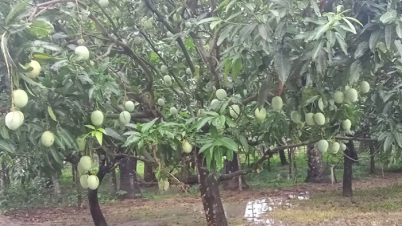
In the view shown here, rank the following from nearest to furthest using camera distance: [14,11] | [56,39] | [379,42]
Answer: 1. [14,11]
2. [379,42]
3. [56,39]

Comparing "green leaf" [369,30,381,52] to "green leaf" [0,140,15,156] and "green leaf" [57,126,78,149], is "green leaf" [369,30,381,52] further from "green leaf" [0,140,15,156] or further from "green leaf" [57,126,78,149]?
"green leaf" [0,140,15,156]

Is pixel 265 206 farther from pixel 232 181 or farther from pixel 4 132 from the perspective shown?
pixel 4 132

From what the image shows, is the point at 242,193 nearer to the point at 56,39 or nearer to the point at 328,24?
the point at 56,39

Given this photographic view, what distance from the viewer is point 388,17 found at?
2100 millimetres

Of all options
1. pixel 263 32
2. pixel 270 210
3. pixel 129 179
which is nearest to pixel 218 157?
pixel 263 32

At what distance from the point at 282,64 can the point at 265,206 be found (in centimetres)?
626

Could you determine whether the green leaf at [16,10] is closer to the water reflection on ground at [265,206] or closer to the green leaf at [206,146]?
the green leaf at [206,146]

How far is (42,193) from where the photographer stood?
404 inches

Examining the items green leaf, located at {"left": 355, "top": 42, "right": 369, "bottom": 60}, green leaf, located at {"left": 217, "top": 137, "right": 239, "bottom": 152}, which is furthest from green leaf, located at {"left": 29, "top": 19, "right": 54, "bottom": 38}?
green leaf, located at {"left": 355, "top": 42, "right": 369, "bottom": 60}

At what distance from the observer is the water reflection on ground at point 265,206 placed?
6655 millimetres

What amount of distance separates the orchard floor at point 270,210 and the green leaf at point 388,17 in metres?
4.43

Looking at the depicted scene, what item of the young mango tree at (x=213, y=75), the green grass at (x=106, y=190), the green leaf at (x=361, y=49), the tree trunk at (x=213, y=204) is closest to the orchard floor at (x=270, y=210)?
the green grass at (x=106, y=190)

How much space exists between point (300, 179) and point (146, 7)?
8.65m

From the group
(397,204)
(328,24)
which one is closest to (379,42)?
(328,24)
